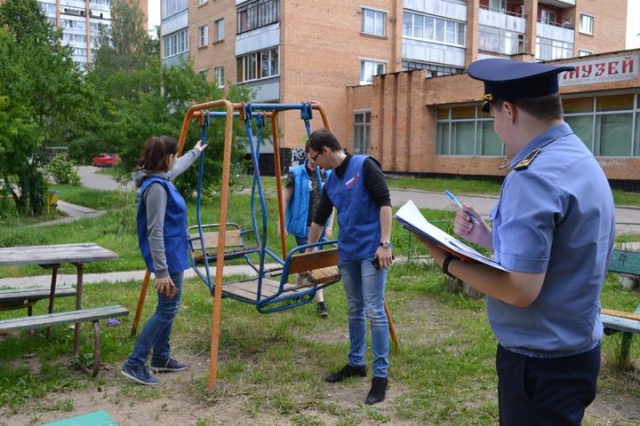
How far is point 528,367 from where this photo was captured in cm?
192

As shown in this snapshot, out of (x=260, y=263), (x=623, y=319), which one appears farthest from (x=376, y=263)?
(x=623, y=319)

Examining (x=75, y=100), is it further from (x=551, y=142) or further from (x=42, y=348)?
(x=551, y=142)

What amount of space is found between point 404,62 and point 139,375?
30666 millimetres

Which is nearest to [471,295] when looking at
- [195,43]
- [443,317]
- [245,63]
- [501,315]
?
[443,317]

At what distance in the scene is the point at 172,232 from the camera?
4.43m

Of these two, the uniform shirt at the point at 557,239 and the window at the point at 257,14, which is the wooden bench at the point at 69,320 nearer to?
the uniform shirt at the point at 557,239

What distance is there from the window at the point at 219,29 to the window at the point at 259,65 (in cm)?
245

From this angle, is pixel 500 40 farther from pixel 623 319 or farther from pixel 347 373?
pixel 347 373

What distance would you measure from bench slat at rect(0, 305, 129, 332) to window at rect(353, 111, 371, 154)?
27.2m

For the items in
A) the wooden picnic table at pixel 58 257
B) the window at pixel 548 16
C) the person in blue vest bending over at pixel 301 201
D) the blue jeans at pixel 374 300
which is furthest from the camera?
the window at pixel 548 16

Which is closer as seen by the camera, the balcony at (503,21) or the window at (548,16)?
the balcony at (503,21)

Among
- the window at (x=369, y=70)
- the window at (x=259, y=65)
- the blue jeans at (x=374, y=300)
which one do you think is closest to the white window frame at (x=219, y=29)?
the window at (x=259, y=65)

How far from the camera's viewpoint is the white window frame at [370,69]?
32344 mm

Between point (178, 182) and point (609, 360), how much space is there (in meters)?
11.5
